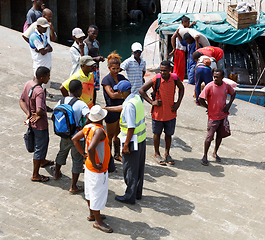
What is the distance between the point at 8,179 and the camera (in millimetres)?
5277

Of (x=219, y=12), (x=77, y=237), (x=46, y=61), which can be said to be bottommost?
(x=77, y=237)

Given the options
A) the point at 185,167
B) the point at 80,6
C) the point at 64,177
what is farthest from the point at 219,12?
the point at 80,6

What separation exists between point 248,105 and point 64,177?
498 cm

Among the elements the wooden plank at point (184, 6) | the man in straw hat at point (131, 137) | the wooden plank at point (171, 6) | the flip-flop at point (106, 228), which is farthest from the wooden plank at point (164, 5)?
the flip-flop at point (106, 228)

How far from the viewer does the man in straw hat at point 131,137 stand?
4.62 metres

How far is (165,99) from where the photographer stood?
19.3ft

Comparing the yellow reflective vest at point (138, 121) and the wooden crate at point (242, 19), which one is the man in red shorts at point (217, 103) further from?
the wooden crate at point (242, 19)

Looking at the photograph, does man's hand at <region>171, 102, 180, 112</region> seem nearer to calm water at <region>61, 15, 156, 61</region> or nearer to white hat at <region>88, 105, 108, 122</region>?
white hat at <region>88, 105, 108, 122</region>

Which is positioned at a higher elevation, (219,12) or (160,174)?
(219,12)

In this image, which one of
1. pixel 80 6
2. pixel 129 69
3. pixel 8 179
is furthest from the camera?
pixel 80 6

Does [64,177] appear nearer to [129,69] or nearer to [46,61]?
[129,69]

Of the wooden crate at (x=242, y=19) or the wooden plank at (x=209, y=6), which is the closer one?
the wooden crate at (x=242, y=19)

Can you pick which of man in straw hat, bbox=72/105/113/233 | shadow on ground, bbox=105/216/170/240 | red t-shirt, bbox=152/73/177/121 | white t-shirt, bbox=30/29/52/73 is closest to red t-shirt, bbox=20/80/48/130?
man in straw hat, bbox=72/105/113/233

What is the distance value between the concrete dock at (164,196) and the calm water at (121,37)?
14282 millimetres
